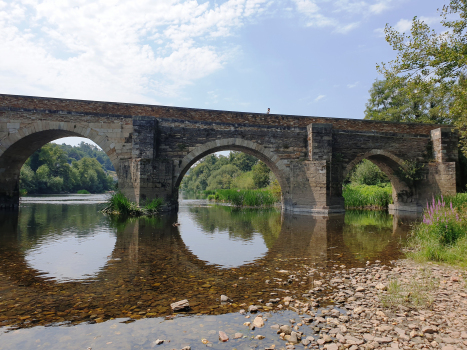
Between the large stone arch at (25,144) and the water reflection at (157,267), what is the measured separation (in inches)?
218

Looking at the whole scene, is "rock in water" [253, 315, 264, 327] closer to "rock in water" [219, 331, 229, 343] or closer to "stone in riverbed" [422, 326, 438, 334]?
"rock in water" [219, 331, 229, 343]

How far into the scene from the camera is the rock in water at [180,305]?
3.01 metres

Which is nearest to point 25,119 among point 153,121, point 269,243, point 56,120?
point 56,120

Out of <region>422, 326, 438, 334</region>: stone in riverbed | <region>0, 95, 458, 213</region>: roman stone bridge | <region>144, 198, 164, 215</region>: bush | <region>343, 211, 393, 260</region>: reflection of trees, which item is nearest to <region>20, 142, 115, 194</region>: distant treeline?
<region>0, 95, 458, 213</region>: roman stone bridge

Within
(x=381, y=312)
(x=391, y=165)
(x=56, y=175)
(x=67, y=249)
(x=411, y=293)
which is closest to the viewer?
(x=381, y=312)

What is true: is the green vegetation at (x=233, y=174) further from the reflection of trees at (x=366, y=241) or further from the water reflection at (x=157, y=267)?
the water reflection at (x=157, y=267)

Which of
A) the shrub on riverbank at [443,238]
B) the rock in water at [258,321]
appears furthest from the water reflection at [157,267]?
the shrub on riverbank at [443,238]

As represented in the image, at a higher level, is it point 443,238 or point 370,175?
point 370,175

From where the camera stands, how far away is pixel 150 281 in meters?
3.96

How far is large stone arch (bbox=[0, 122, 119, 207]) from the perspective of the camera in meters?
12.6

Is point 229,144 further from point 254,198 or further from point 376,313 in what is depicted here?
point 376,313

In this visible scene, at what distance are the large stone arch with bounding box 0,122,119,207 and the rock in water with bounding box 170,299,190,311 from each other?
36.6ft

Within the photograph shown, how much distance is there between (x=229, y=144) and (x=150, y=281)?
1038 centimetres

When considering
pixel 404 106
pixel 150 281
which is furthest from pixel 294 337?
pixel 404 106
